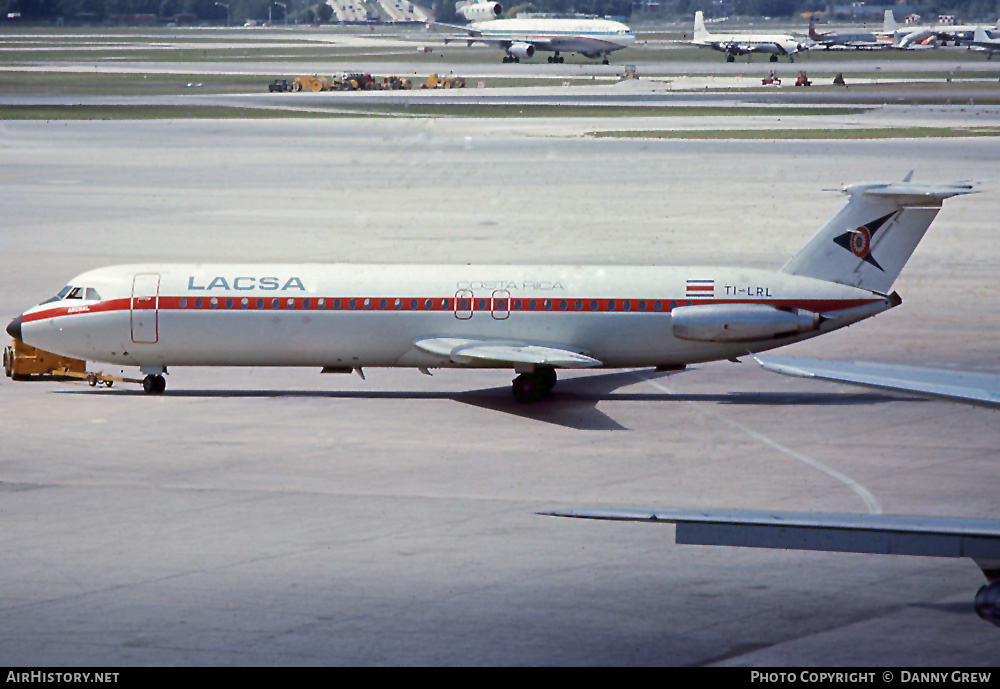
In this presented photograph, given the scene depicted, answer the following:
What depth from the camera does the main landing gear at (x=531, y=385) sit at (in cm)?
3834

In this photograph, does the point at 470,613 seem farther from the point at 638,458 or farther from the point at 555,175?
the point at 555,175

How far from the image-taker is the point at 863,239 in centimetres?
3872

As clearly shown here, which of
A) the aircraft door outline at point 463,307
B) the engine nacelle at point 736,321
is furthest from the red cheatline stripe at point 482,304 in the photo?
the engine nacelle at point 736,321

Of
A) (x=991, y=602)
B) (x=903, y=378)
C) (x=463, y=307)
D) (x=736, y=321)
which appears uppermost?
(x=903, y=378)

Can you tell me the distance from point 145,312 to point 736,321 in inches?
622

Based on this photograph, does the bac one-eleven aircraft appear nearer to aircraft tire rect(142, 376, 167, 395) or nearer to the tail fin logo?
the tail fin logo

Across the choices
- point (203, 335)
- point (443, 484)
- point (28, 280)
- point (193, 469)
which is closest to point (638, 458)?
point (443, 484)

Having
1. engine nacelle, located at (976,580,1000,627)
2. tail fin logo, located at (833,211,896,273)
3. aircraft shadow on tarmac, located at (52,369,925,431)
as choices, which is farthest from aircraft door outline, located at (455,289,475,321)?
engine nacelle, located at (976,580,1000,627)

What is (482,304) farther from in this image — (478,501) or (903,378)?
(903,378)

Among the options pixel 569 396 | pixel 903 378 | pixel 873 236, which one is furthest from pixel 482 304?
pixel 903 378

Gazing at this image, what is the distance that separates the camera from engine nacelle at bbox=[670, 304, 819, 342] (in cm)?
3806

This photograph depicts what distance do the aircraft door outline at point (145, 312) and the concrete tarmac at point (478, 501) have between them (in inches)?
70.1

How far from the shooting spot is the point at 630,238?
71.2 m

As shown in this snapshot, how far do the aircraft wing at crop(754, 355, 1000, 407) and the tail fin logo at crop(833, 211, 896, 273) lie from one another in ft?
70.3
